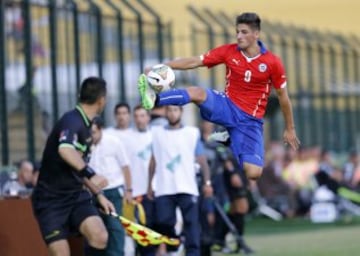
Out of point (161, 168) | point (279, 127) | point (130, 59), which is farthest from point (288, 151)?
point (161, 168)

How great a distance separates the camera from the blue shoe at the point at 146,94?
1541 cm

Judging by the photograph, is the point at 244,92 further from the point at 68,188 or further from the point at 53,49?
the point at 53,49

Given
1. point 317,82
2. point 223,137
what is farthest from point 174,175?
point 317,82

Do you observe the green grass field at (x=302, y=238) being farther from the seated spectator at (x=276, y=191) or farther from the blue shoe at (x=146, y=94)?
the blue shoe at (x=146, y=94)

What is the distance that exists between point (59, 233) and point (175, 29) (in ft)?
79.5

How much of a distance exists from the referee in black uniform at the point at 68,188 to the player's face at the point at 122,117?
14.8ft

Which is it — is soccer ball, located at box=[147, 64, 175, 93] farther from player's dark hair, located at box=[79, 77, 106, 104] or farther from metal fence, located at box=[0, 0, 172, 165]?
metal fence, located at box=[0, 0, 172, 165]

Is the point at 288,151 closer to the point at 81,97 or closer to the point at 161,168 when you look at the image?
the point at 161,168

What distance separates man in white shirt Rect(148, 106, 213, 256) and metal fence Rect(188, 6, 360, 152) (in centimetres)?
1405

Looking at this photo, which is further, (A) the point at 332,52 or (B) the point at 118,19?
(A) the point at 332,52

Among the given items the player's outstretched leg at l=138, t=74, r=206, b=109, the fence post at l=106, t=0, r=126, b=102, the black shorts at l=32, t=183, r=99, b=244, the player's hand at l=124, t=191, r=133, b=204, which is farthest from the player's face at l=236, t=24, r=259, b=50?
the fence post at l=106, t=0, r=126, b=102

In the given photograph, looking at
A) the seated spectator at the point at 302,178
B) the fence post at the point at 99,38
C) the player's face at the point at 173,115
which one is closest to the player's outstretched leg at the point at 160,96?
the player's face at the point at 173,115

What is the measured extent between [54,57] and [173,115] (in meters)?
6.18

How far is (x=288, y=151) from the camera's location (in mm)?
35812
